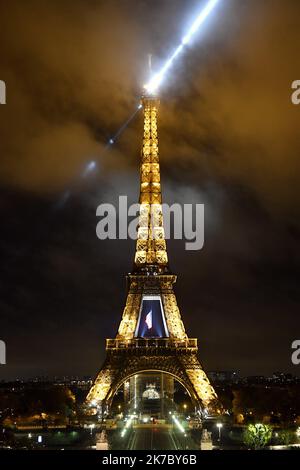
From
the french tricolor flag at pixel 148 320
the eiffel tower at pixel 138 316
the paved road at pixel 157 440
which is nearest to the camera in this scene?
the paved road at pixel 157 440

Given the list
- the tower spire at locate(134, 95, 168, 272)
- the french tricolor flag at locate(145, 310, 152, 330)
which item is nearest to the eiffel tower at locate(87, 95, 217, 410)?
the tower spire at locate(134, 95, 168, 272)

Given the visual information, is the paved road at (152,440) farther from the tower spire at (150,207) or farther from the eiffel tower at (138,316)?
the tower spire at (150,207)

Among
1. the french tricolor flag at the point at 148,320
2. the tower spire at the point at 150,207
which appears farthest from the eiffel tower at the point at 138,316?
the french tricolor flag at the point at 148,320

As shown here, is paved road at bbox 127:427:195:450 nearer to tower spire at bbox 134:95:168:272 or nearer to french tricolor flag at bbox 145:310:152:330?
tower spire at bbox 134:95:168:272

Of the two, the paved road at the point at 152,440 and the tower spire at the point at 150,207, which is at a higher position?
the tower spire at the point at 150,207

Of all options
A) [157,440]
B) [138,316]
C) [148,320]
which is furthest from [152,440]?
[148,320]

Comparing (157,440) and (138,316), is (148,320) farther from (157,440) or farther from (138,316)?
(157,440)
